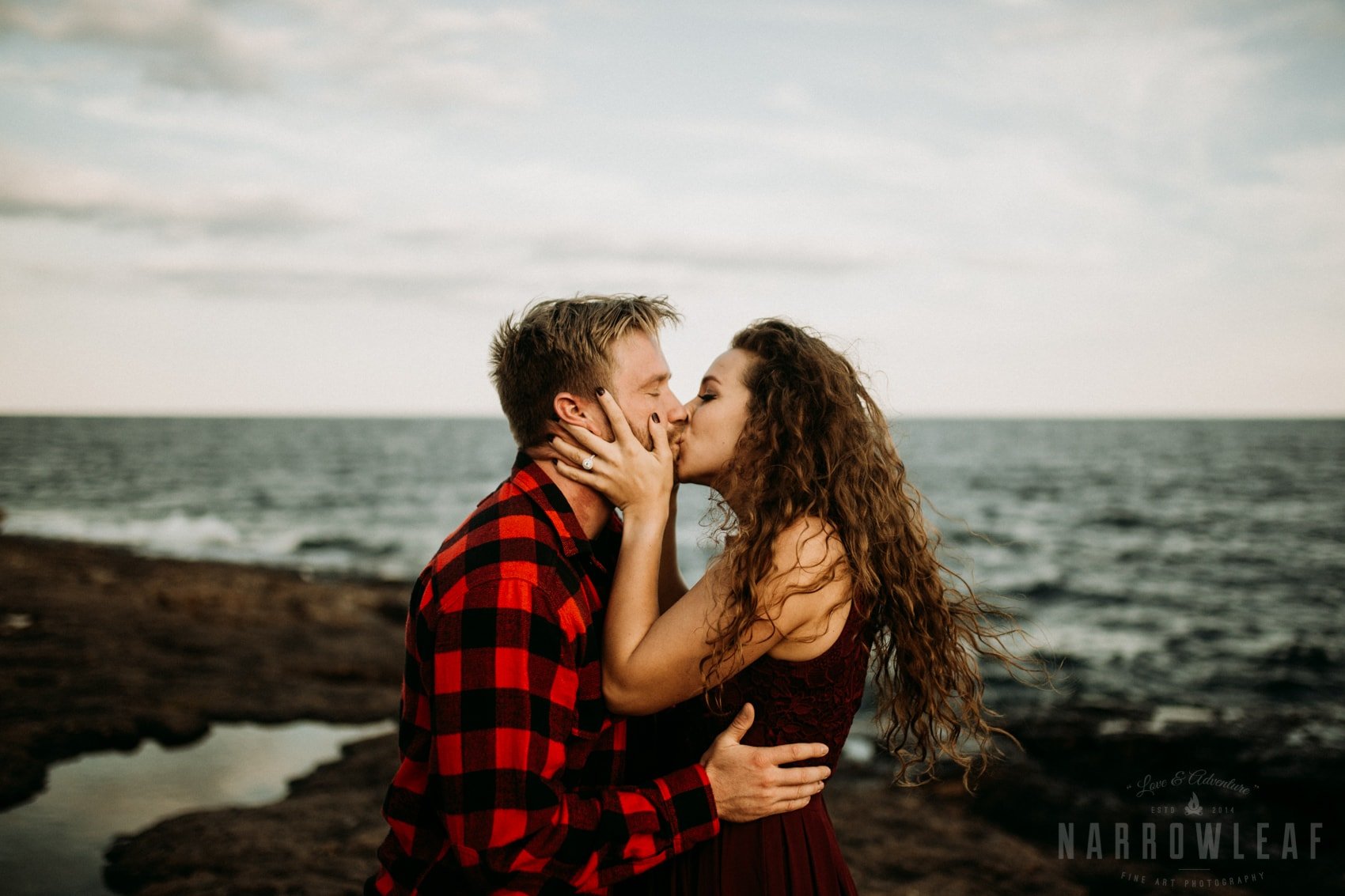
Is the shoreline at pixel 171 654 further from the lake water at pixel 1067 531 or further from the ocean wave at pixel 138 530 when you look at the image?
the ocean wave at pixel 138 530

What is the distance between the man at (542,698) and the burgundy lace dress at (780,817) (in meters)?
0.09

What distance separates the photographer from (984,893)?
513 centimetres

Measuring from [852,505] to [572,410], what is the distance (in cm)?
94

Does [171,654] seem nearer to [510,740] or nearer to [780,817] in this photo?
[780,817]

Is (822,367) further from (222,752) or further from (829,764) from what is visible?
(222,752)

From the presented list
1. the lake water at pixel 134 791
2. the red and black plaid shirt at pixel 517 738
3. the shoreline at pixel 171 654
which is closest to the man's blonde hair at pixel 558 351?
the red and black plaid shirt at pixel 517 738

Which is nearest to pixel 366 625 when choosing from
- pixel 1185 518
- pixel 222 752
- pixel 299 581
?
pixel 299 581

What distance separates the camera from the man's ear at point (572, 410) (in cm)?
259

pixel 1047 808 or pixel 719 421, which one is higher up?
pixel 719 421

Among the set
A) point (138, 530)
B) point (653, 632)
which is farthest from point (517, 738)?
point (138, 530)

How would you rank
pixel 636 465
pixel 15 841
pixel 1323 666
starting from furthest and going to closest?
pixel 1323 666 → pixel 15 841 → pixel 636 465

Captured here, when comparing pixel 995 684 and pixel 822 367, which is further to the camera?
pixel 995 684

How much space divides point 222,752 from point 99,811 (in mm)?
1488

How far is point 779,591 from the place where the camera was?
2.51 m
